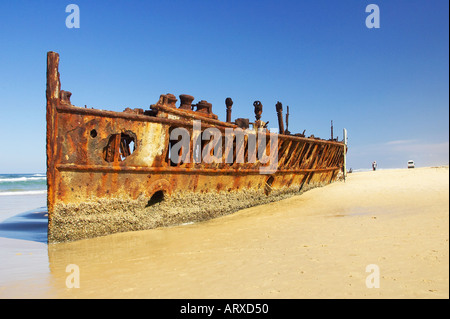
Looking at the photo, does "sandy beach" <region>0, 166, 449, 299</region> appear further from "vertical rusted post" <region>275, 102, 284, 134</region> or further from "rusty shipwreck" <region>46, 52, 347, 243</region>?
"vertical rusted post" <region>275, 102, 284, 134</region>

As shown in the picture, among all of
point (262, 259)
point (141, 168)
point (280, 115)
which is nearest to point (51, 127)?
point (141, 168)

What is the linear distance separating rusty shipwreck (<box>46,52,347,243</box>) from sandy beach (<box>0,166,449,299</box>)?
1.32 feet

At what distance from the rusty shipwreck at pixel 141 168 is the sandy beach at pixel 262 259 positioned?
40 centimetres

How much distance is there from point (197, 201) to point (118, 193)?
5.30 feet

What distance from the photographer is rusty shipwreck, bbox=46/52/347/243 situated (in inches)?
189

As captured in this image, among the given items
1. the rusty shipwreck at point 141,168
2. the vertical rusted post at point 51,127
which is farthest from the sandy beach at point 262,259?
the vertical rusted post at point 51,127

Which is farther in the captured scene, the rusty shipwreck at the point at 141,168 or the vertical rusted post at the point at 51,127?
the rusty shipwreck at the point at 141,168

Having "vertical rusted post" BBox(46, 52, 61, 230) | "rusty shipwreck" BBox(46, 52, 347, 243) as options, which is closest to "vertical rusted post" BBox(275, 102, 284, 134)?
"rusty shipwreck" BBox(46, 52, 347, 243)

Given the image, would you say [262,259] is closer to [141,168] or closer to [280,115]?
[141,168]

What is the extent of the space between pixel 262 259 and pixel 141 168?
2868 mm

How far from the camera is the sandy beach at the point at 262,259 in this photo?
8.24 ft

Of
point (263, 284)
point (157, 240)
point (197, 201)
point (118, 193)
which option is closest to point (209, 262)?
point (263, 284)

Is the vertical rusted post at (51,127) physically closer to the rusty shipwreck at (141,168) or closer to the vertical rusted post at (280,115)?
the rusty shipwreck at (141,168)

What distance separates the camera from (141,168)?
541 cm
